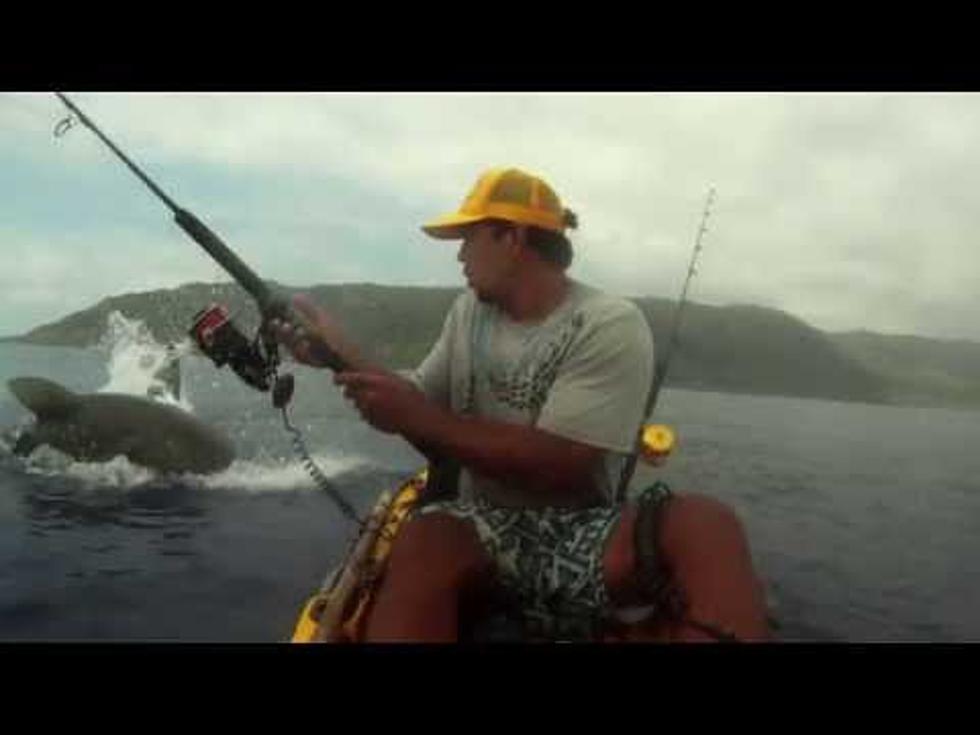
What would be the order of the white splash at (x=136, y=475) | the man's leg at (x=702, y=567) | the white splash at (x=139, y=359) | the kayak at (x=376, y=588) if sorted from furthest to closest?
the white splash at (x=139, y=359) < the white splash at (x=136, y=475) < the kayak at (x=376, y=588) < the man's leg at (x=702, y=567)

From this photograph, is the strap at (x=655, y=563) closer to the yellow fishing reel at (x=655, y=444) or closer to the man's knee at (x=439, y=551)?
the man's knee at (x=439, y=551)

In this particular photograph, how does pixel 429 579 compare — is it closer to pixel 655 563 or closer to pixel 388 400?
pixel 388 400

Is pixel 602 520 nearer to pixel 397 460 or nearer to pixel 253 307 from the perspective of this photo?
pixel 253 307

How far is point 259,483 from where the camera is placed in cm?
2192

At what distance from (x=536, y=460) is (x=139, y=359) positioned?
3111cm

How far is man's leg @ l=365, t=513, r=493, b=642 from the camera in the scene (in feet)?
14.4

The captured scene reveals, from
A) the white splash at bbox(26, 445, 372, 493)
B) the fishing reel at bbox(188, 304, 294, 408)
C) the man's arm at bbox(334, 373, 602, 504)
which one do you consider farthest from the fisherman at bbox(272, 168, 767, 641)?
the white splash at bbox(26, 445, 372, 493)

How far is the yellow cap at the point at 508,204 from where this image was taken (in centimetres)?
504

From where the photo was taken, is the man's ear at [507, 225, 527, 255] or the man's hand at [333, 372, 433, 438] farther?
the man's ear at [507, 225, 527, 255]

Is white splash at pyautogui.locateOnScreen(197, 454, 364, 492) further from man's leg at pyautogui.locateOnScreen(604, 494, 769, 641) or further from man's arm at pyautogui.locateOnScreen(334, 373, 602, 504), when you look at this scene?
man's leg at pyautogui.locateOnScreen(604, 494, 769, 641)

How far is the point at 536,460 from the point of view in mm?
4707

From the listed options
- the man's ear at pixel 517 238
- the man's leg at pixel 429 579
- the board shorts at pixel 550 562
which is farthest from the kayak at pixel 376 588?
the man's ear at pixel 517 238
